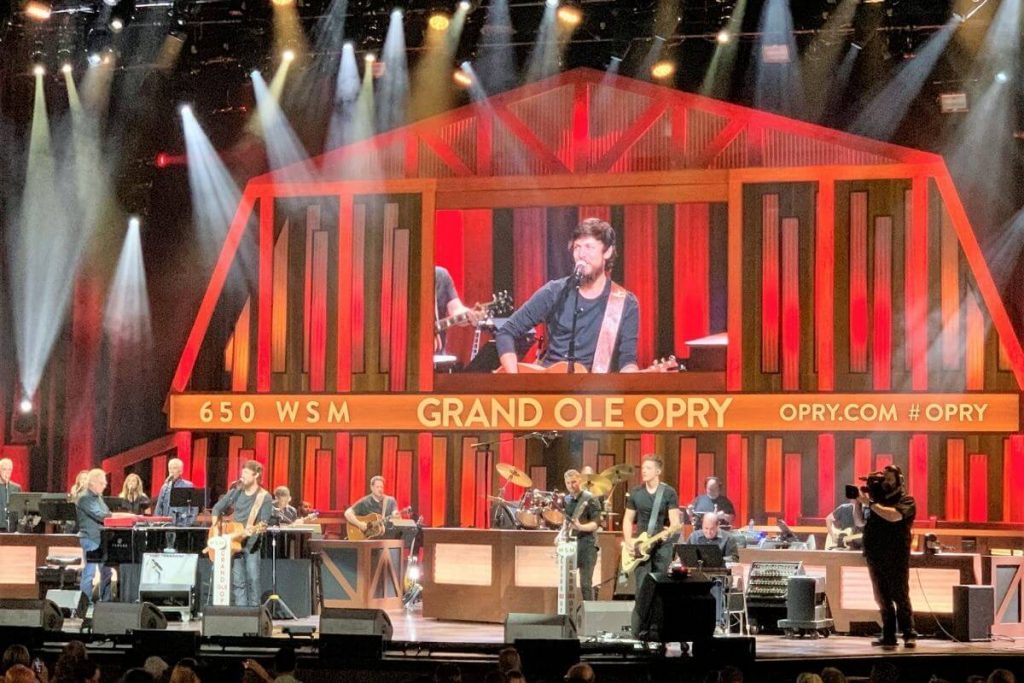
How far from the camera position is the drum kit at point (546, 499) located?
41.5 feet

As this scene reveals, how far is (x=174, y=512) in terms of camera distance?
15492 millimetres

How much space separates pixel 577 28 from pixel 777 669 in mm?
9776

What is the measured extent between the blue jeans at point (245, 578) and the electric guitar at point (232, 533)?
95 millimetres

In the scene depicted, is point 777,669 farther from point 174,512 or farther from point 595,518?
point 174,512

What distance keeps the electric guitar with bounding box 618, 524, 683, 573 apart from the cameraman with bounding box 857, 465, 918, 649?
156 cm

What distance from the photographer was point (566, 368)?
18156mm

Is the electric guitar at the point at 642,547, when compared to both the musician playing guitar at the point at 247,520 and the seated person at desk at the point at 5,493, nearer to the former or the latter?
the musician playing guitar at the point at 247,520

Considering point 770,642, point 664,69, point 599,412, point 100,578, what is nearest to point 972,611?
point 770,642

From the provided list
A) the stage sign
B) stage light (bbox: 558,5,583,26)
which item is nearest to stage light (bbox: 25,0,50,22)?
the stage sign

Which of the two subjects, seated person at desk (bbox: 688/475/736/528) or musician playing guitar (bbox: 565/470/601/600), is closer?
musician playing guitar (bbox: 565/470/601/600)

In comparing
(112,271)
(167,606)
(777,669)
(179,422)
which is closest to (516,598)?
(167,606)

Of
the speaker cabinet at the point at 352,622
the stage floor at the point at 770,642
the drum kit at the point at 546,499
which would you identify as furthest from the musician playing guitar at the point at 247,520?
the speaker cabinet at the point at 352,622

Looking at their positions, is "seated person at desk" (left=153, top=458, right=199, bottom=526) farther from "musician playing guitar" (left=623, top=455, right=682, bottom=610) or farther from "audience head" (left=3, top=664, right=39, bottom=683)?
"audience head" (left=3, top=664, right=39, bottom=683)

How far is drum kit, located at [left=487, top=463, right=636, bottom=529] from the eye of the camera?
41.5 feet
